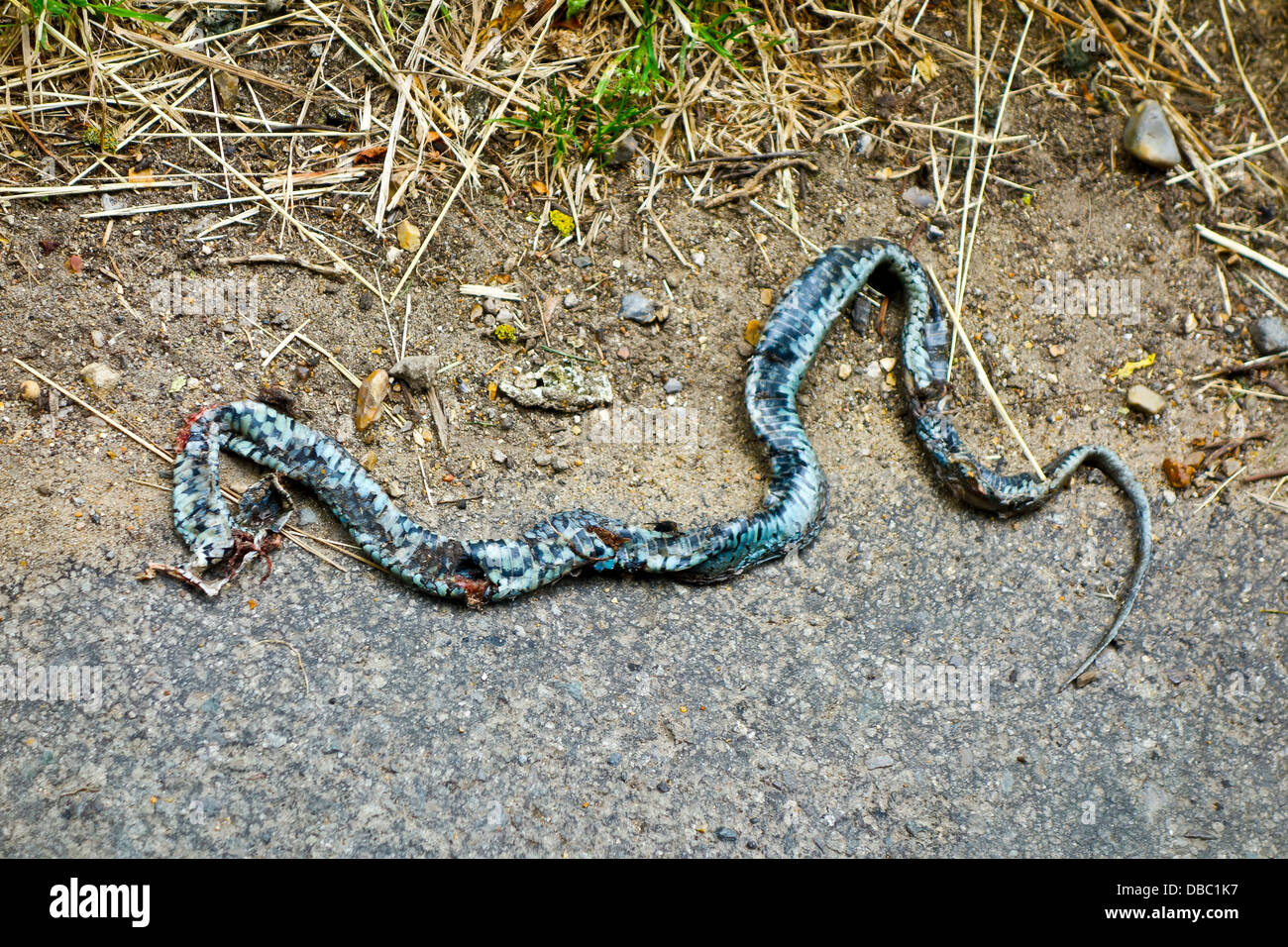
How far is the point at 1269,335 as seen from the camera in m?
3.66

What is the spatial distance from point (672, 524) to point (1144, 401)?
205 centimetres

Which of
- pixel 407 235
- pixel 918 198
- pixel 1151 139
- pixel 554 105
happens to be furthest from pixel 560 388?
pixel 1151 139

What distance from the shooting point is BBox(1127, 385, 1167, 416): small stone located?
3498 millimetres

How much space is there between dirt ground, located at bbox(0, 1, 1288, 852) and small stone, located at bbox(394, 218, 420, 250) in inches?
2.5

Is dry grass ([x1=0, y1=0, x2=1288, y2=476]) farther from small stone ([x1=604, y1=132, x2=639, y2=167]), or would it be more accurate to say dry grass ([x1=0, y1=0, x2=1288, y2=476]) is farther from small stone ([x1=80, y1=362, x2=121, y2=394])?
small stone ([x1=80, y1=362, x2=121, y2=394])

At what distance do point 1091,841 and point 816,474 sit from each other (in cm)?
153

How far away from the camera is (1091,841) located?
2857 millimetres

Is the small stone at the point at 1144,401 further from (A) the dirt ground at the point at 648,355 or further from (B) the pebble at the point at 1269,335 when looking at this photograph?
(B) the pebble at the point at 1269,335

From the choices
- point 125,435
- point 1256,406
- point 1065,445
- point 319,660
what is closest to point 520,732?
point 319,660

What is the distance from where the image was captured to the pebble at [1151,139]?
12.0 feet

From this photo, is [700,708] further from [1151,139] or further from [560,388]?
[1151,139]

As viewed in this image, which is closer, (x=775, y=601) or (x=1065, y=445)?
(x=775, y=601)

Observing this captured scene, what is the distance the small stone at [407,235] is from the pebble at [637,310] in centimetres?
81

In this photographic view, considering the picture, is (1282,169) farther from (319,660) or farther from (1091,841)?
(319,660)
